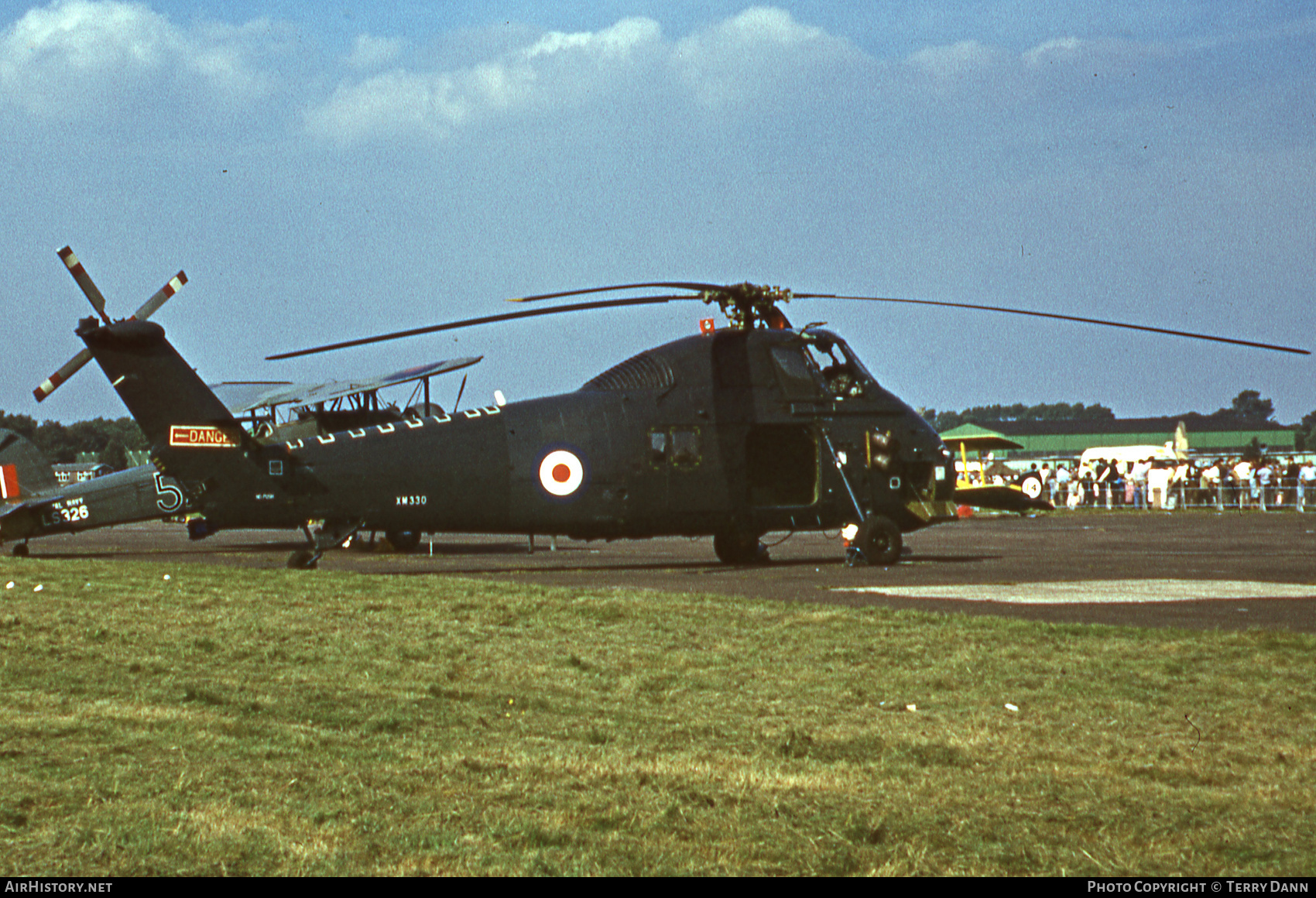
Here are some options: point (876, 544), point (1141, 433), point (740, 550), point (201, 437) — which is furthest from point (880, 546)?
point (1141, 433)

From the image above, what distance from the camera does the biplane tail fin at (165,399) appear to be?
1939 cm

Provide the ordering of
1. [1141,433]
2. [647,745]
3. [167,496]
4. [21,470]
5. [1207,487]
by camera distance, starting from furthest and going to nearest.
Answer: [1141,433] → [1207,487] → [21,470] → [167,496] → [647,745]

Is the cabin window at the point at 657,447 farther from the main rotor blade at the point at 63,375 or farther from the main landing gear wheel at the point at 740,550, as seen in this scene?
the main rotor blade at the point at 63,375

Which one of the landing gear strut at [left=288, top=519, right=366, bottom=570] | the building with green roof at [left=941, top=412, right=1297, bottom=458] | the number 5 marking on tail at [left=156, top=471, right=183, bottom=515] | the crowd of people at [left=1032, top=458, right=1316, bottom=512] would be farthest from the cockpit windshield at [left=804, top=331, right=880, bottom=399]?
the building with green roof at [left=941, top=412, right=1297, bottom=458]

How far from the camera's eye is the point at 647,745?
7023mm

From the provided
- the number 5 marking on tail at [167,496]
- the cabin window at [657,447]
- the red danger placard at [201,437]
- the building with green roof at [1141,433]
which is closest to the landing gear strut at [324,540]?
the red danger placard at [201,437]

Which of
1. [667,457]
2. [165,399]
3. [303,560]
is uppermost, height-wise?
[165,399]

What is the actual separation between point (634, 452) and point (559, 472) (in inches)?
50.2

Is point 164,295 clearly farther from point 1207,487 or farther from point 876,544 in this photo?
point 1207,487

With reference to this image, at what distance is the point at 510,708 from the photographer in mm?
8227

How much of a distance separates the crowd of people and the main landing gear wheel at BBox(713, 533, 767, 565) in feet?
92.7

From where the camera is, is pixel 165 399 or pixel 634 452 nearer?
pixel 165 399
